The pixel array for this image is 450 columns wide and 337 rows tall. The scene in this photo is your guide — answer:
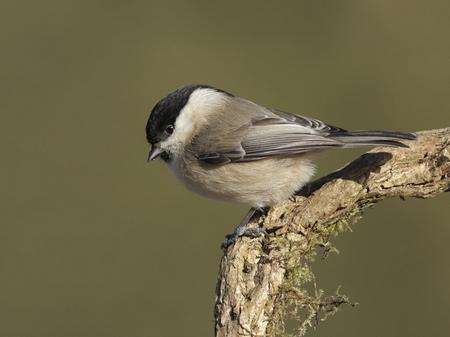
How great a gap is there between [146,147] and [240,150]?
2.09 m

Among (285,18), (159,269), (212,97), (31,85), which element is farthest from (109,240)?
(285,18)

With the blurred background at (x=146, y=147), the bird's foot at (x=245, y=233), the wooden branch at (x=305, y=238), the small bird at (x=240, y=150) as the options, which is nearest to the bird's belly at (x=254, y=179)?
the small bird at (x=240, y=150)

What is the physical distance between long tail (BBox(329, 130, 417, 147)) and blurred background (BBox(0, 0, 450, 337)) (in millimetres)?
1521

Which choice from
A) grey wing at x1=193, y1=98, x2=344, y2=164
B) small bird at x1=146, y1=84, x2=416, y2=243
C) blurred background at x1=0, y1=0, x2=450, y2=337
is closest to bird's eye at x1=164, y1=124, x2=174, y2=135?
small bird at x1=146, y1=84, x2=416, y2=243

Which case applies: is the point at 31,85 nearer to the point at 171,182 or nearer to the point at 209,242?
the point at 171,182

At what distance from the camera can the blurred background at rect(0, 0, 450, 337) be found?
4.36 m

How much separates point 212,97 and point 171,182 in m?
1.76

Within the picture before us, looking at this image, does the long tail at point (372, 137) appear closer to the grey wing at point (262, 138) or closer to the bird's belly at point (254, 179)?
the grey wing at point (262, 138)

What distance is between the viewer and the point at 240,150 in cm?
307

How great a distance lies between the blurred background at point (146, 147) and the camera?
4.36 m

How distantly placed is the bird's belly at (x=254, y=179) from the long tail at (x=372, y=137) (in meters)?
0.25

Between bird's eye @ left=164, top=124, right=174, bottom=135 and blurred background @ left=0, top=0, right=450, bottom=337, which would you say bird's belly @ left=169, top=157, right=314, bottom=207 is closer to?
bird's eye @ left=164, top=124, right=174, bottom=135

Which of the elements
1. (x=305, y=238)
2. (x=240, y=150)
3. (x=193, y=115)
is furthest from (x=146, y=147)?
(x=305, y=238)

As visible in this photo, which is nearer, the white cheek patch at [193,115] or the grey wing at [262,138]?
the grey wing at [262,138]
